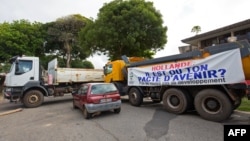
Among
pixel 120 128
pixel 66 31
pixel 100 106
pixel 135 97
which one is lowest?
pixel 120 128

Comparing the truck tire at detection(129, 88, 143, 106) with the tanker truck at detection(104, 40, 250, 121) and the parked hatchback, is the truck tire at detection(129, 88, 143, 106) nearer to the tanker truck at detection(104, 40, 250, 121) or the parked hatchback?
the tanker truck at detection(104, 40, 250, 121)

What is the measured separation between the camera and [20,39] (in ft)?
85.0

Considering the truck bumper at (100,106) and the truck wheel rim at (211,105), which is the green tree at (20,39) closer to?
the truck bumper at (100,106)

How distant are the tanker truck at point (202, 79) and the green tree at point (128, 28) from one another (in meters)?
7.39

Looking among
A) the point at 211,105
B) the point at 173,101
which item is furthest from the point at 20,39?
the point at 211,105

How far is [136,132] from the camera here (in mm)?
5879

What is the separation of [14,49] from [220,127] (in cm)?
2645

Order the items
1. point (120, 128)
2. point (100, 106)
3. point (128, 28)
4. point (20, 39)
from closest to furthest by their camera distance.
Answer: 1. point (120, 128)
2. point (100, 106)
3. point (128, 28)
4. point (20, 39)

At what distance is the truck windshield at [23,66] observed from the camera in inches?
447

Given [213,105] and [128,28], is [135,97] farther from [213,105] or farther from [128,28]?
[128,28]

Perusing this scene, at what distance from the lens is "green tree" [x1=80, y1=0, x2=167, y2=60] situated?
55.2 ft

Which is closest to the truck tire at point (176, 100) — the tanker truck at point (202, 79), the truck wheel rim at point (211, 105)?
the tanker truck at point (202, 79)

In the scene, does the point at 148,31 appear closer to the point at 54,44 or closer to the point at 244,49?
the point at 244,49

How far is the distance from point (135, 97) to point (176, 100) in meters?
2.93
